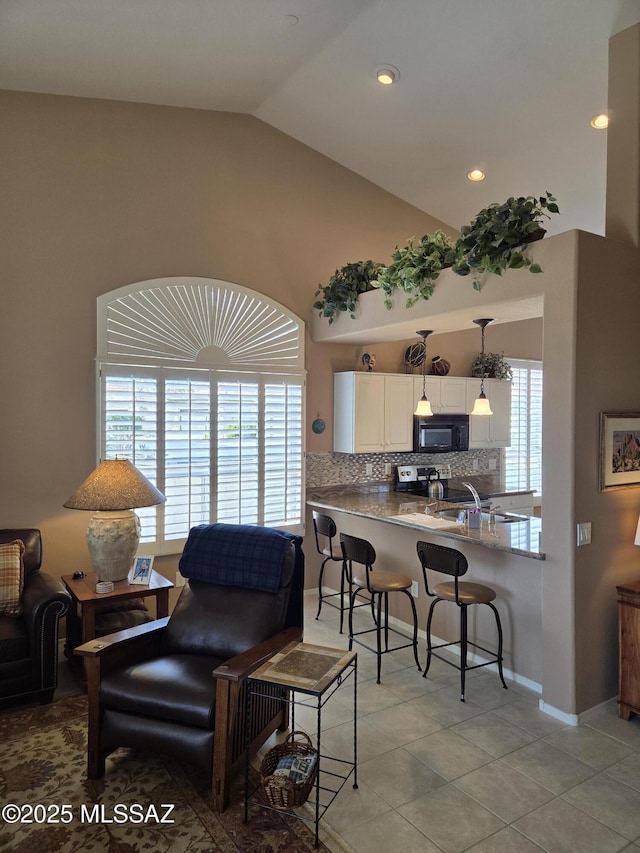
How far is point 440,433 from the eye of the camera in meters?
5.74

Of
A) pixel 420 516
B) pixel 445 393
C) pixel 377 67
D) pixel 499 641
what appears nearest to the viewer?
pixel 499 641

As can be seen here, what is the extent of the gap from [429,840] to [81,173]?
181 inches

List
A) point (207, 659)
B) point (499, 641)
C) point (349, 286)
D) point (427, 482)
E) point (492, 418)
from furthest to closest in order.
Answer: point (492, 418)
point (427, 482)
point (349, 286)
point (499, 641)
point (207, 659)

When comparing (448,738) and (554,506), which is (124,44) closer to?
(554,506)

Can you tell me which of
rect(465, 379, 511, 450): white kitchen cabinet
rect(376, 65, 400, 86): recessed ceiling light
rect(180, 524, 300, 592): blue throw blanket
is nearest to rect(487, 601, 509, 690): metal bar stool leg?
rect(180, 524, 300, 592): blue throw blanket

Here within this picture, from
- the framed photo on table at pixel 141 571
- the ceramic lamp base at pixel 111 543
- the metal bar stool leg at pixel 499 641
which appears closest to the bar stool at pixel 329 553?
the metal bar stool leg at pixel 499 641

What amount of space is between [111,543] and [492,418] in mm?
4334

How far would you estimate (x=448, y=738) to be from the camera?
292 cm

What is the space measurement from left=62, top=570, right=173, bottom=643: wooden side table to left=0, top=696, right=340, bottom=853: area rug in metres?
0.68

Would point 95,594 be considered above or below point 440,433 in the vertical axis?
below

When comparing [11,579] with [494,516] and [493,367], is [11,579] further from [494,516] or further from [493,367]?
[493,367]

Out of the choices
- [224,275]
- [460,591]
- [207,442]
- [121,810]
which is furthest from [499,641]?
[224,275]

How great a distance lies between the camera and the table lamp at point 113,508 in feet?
11.5

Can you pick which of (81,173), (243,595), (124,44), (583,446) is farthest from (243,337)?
(583,446)
